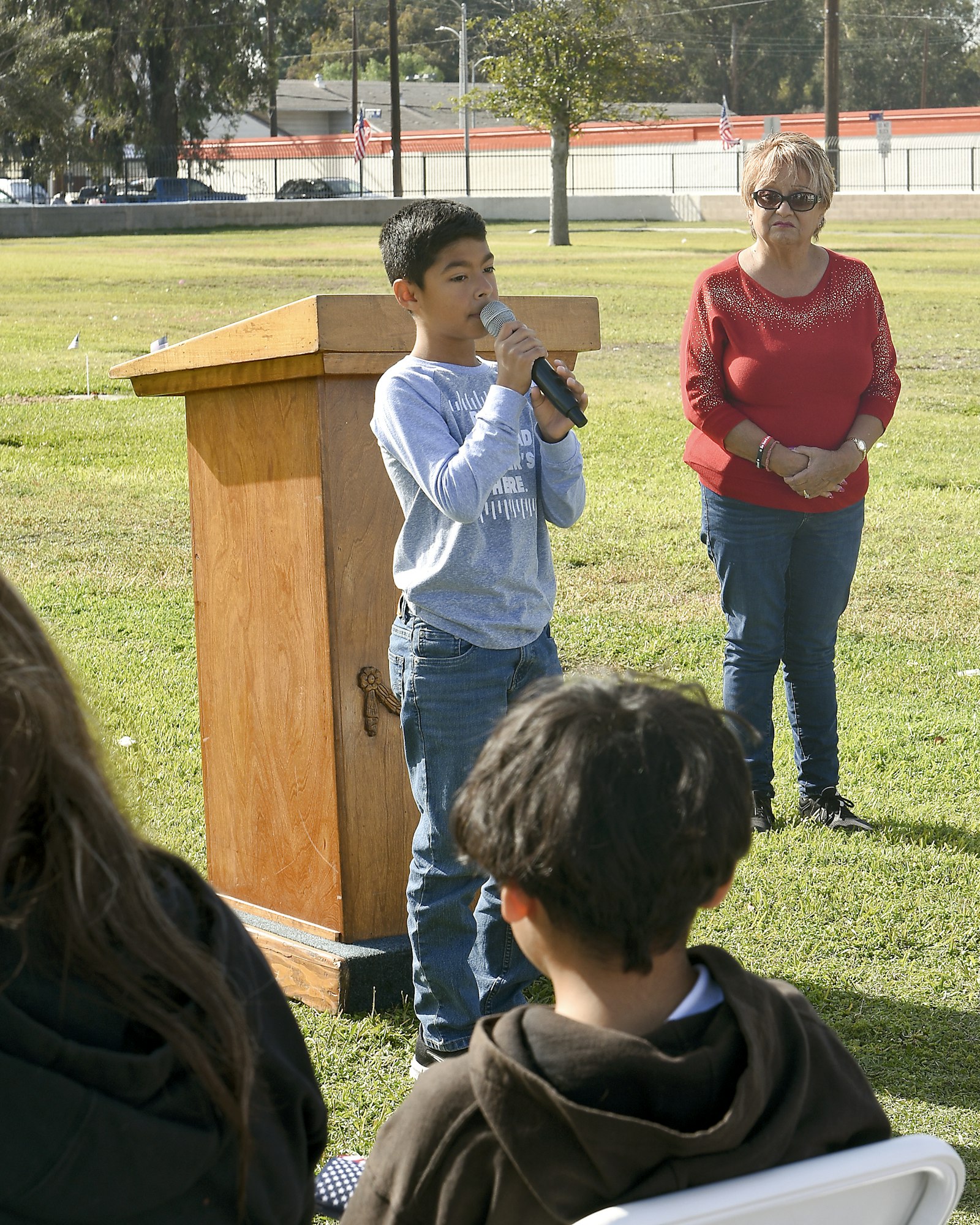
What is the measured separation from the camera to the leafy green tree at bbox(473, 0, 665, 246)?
32.0 m

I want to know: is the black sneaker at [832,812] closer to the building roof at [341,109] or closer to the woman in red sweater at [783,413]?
the woman in red sweater at [783,413]

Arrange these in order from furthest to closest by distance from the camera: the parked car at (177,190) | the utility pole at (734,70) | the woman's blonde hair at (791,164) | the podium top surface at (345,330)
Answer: the utility pole at (734,70)
the parked car at (177,190)
the woman's blonde hair at (791,164)
the podium top surface at (345,330)

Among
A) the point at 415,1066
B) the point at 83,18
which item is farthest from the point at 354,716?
the point at 83,18

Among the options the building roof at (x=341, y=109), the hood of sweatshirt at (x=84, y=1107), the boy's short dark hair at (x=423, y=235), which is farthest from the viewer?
the building roof at (x=341, y=109)

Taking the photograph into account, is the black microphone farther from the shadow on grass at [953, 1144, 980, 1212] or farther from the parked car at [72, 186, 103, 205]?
the parked car at [72, 186, 103, 205]

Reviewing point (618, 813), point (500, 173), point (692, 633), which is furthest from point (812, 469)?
point (500, 173)

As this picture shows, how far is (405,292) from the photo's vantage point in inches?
107

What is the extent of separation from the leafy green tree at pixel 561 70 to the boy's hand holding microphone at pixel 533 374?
30.9 metres

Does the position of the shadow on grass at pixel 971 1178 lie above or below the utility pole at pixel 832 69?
below

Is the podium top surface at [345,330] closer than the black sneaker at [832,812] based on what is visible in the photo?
Yes

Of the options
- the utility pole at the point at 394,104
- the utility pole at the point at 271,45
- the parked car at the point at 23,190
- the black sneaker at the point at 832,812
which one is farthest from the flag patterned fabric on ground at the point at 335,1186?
the utility pole at the point at 271,45

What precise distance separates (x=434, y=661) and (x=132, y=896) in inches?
57.2

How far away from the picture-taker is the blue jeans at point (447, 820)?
105 inches

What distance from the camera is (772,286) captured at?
414 centimetres
